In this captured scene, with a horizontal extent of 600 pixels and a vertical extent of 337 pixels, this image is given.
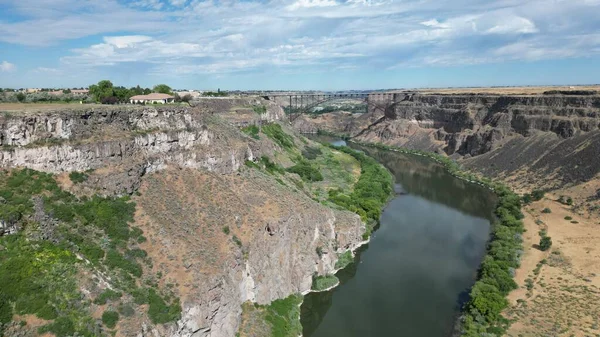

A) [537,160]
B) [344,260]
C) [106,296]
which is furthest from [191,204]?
[537,160]

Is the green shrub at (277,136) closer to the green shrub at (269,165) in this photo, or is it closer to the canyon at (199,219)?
the canyon at (199,219)

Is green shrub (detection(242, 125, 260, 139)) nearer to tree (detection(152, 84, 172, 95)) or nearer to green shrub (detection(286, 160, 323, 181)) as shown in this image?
green shrub (detection(286, 160, 323, 181))

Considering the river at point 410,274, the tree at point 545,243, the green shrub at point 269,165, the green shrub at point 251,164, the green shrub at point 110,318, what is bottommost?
the river at point 410,274

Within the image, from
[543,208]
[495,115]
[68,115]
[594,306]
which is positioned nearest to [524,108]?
[495,115]

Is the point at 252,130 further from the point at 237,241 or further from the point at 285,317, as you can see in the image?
the point at 285,317

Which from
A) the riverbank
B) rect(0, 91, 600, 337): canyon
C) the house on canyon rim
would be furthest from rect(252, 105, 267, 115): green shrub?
the riverbank

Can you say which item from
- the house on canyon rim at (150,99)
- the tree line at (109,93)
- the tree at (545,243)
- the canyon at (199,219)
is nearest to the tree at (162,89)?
the tree line at (109,93)

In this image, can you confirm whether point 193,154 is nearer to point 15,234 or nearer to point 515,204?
point 15,234
